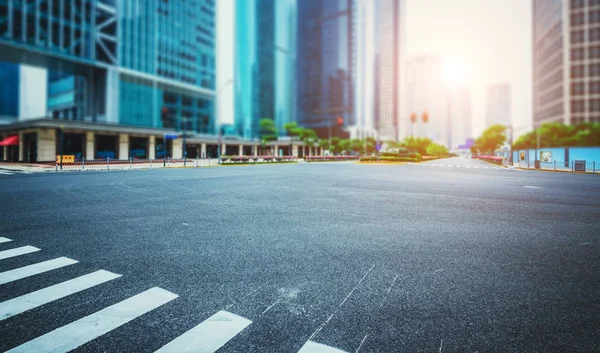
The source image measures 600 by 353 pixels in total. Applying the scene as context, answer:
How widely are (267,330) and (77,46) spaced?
234 ft

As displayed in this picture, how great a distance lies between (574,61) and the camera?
85.7 m

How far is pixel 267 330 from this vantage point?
2.98 meters

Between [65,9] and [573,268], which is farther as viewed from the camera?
[65,9]

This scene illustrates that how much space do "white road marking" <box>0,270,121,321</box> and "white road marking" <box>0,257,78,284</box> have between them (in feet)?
2.22

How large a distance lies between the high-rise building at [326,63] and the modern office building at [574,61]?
281 ft

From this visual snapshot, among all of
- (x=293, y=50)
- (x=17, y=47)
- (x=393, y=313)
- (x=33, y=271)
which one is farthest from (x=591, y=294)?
(x=293, y=50)

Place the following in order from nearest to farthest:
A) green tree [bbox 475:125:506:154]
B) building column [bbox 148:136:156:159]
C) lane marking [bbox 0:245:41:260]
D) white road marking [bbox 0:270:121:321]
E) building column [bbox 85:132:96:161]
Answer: white road marking [bbox 0:270:121:321] < lane marking [bbox 0:245:41:260] < building column [bbox 85:132:96:161] < building column [bbox 148:136:156:159] < green tree [bbox 475:125:506:154]

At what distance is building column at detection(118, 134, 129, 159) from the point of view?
4891cm

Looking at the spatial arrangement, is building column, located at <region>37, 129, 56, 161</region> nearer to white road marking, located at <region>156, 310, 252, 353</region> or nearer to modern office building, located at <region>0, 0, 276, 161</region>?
modern office building, located at <region>0, 0, 276, 161</region>

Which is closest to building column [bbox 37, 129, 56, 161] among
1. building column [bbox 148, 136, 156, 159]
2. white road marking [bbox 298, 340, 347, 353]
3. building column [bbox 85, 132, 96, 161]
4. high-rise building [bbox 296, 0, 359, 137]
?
building column [bbox 85, 132, 96, 161]

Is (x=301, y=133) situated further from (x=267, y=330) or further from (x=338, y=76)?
(x=338, y=76)

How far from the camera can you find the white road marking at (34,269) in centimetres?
413

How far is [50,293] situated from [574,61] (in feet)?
383

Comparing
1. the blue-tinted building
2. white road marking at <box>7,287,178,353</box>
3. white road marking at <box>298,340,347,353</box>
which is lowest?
white road marking at <box>298,340,347,353</box>
